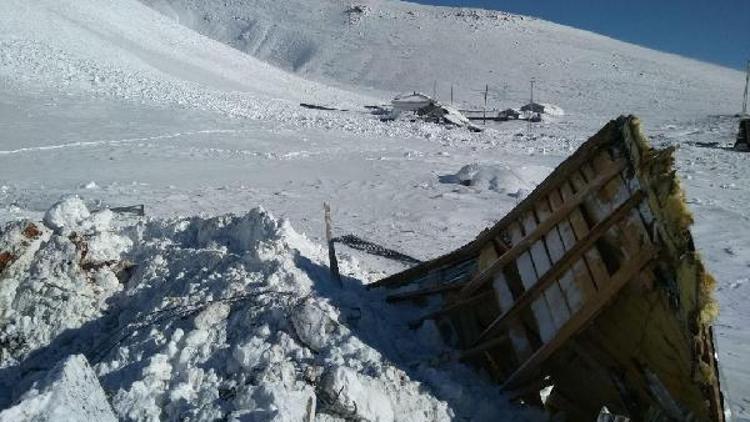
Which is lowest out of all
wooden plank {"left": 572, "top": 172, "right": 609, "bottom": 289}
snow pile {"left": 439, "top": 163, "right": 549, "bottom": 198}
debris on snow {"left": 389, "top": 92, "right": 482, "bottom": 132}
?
debris on snow {"left": 389, "top": 92, "right": 482, "bottom": 132}

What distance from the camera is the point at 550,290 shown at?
453 centimetres

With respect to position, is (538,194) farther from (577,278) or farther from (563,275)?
(577,278)

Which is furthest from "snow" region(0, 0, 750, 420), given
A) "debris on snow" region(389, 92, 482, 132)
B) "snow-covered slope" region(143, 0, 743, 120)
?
"snow-covered slope" region(143, 0, 743, 120)

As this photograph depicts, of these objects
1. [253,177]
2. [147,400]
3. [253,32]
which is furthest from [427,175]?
[253,32]

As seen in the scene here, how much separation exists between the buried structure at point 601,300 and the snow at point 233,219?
13.5 inches

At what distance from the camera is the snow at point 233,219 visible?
4.35 meters

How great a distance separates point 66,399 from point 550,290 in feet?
10.3

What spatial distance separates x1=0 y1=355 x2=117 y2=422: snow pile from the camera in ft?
11.1

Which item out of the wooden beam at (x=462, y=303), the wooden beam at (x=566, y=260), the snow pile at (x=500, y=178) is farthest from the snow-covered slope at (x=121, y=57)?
the wooden beam at (x=566, y=260)

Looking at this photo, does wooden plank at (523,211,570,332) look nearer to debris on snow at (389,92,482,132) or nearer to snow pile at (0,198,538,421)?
snow pile at (0,198,538,421)

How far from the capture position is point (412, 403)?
4250mm

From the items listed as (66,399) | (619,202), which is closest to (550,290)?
(619,202)

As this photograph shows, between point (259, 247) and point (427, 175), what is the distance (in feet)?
33.9

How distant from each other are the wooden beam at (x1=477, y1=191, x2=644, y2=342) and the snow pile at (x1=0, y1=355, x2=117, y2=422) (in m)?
2.69
